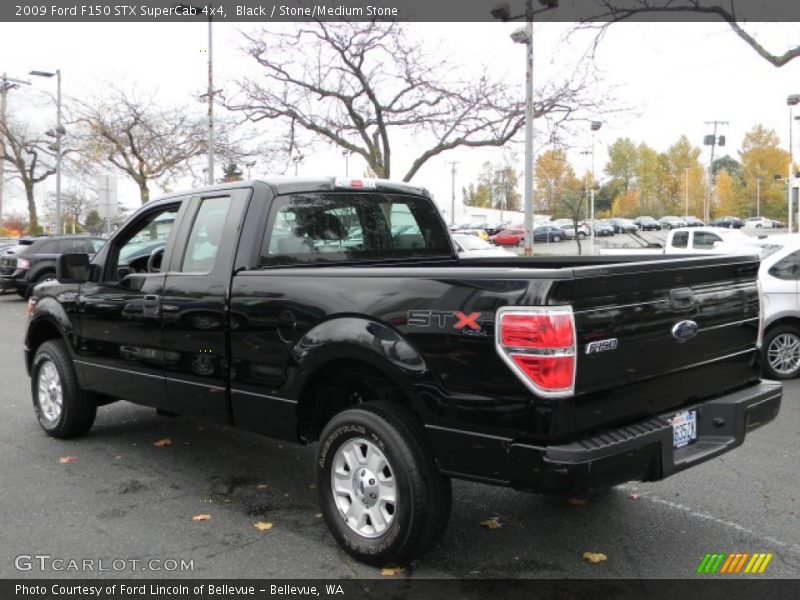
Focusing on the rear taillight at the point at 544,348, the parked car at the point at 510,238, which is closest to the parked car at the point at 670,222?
the parked car at the point at 510,238

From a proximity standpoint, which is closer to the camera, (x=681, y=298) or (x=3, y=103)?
(x=681, y=298)

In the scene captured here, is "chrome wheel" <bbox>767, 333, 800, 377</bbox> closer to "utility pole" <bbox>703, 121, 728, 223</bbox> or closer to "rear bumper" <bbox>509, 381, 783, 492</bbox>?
"rear bumper" <bbox>509, 381, 783, 492</bbox>

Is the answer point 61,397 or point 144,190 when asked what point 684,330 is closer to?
point 61,397

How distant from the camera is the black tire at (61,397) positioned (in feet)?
18.9

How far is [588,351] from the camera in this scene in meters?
2.96

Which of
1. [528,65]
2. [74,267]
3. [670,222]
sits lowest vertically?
[74,267]

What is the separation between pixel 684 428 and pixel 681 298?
63cm

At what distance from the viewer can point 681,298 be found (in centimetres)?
343

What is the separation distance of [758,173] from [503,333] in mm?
92519

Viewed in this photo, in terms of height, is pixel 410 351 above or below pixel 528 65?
below

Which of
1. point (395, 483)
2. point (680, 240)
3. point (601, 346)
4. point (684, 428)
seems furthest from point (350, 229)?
point (680, 240)

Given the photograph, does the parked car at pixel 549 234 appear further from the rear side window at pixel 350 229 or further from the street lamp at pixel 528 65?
the rear side window at pixel 350 229

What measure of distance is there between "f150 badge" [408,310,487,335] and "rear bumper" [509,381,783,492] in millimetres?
521

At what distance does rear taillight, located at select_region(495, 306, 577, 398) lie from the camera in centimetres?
287
